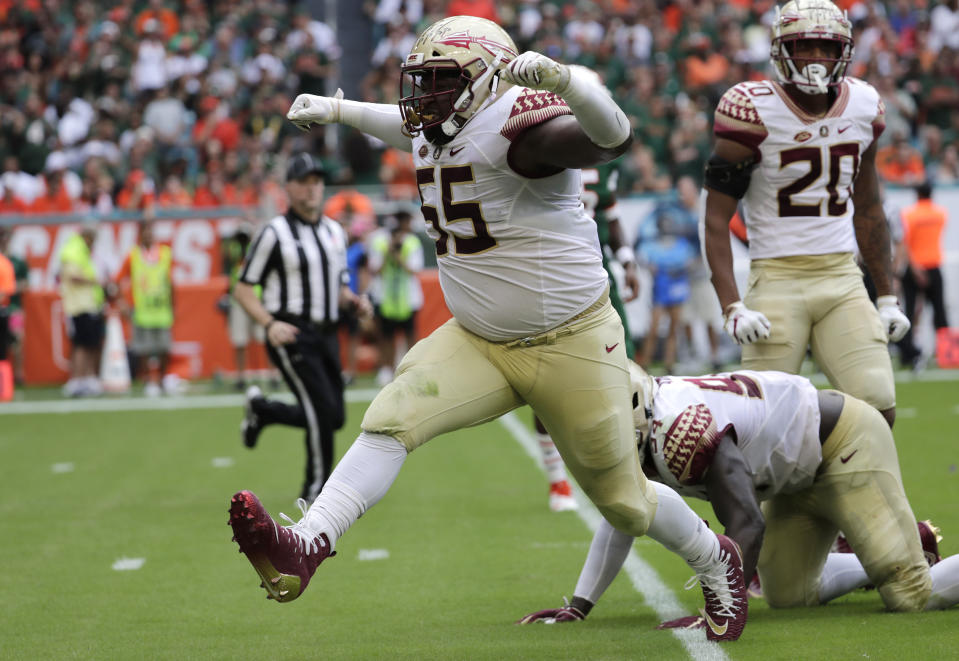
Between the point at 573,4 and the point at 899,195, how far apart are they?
7221 mm

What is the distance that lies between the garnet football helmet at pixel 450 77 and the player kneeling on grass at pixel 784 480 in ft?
3.36

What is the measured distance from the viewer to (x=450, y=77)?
3.59 meters

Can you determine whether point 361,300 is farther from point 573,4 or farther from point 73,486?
point 573,4

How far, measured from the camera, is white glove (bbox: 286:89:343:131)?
3.95 meters

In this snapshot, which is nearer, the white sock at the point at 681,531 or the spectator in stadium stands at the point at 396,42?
the white sock at the point at 681,531

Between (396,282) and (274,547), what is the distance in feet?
36.6

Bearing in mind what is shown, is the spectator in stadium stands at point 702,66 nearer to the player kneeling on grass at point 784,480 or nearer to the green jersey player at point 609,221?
the green jersey player at point 609,221

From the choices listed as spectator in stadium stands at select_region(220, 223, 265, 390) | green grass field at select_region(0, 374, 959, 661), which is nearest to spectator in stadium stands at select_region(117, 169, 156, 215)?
spectator in stadium stands at select_region(220, 223, 265, 390)

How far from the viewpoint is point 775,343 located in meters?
4.90

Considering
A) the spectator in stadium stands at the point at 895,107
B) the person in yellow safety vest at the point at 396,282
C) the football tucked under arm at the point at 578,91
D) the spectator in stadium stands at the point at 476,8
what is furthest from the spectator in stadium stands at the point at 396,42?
the football tucked under arm at the point at 578,91

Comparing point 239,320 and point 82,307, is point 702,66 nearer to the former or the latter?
point 239,320

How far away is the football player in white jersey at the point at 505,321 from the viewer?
3.58m

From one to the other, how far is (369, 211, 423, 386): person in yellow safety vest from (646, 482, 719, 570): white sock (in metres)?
10.6

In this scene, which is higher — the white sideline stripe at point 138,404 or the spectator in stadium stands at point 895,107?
the spectator in stadium stands at point 895,107
